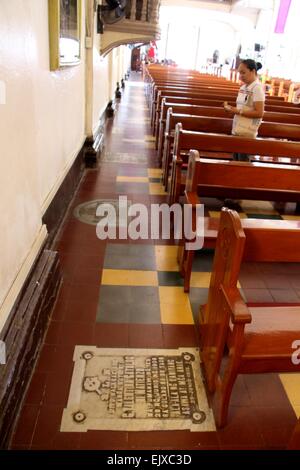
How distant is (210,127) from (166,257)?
213cm

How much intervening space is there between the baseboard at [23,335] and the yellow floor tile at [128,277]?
0.47 metres

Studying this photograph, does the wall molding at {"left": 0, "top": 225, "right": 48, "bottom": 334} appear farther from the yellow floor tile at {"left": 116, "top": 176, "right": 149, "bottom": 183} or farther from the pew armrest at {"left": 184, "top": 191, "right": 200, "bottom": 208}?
the yellow floor tile at {"left": 116, "top": 176, "right": 149, "bottom": 183}

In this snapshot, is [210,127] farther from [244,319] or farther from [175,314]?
[244,319]

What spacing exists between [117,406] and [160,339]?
0.52 metres

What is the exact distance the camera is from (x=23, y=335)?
1.82 m

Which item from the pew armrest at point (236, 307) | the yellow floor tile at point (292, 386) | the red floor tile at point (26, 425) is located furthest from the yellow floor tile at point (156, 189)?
the red floor tile at point (26, 425)

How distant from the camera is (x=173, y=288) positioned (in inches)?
107

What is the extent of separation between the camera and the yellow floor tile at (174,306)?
2.41 m

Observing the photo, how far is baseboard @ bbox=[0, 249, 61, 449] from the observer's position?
1.58m

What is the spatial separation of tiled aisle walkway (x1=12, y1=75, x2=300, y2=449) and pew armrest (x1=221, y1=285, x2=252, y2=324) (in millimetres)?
599

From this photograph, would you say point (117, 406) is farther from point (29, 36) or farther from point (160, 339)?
point (29, 36)

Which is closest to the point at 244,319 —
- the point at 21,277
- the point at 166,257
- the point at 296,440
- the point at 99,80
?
the point at 296,440

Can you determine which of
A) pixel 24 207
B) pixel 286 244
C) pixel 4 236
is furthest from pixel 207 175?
pixel 4 236

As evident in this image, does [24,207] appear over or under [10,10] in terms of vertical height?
under
